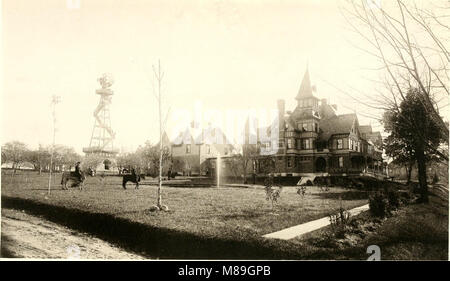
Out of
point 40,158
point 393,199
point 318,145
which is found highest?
point 318,145

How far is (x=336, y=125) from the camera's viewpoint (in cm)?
565

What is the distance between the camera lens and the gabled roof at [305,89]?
5.15 metres

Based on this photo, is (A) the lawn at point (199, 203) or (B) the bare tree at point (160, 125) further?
(B) the bare tree at point (160, 125)

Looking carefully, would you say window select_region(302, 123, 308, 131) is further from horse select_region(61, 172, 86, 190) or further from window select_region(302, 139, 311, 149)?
horse select_region(61, 172, 86, 190)

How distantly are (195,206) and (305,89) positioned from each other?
251cm

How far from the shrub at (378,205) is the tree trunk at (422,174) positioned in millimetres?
583

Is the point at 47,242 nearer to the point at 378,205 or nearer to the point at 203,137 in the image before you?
the point at 203,137

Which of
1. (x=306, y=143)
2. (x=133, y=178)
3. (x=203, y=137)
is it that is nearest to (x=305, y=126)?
(x=306, y=143)

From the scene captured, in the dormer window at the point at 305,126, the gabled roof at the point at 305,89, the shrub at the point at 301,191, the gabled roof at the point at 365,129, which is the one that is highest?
the gabled roof at the point at 305,89

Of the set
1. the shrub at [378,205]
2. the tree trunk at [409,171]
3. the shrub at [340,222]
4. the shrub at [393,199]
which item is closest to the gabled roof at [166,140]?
the shrub at [340,222]

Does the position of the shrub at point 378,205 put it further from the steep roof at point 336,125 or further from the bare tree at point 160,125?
the bare tree at point 160,125
